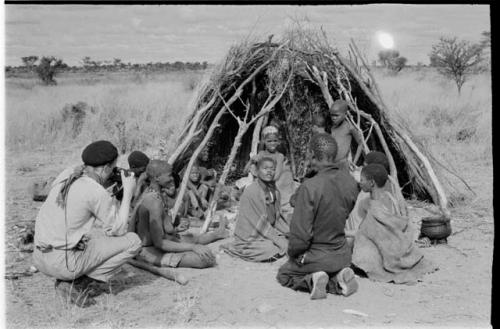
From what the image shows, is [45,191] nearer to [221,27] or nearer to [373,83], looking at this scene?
[373,83]

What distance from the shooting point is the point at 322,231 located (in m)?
4.81

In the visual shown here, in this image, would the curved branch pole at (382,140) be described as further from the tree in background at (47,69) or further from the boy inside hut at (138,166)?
the tree in background at (47,69)

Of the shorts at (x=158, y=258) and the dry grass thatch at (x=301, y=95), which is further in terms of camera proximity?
the dry grass thatch at (x=301, y=95)

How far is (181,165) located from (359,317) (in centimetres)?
384

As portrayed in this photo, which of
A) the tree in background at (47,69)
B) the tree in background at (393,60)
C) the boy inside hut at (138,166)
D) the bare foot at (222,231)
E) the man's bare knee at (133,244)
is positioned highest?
the tree in background at (393,60)

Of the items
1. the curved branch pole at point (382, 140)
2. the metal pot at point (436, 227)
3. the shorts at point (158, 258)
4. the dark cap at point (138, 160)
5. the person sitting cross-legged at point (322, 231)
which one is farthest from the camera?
the curved branch pole at point (382, 140)

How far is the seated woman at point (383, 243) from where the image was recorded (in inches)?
206

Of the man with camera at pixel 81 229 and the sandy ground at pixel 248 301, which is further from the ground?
the man with camera at pixel 81 229

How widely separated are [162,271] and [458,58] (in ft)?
49.9

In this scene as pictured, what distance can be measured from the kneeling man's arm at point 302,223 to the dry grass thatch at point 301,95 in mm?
2574

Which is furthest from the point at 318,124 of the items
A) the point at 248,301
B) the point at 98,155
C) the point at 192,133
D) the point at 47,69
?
the point at 47,69

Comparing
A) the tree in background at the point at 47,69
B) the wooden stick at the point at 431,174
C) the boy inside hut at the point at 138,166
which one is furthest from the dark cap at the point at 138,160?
the tree in background at the point at 47,69

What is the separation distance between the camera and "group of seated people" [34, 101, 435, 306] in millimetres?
4582

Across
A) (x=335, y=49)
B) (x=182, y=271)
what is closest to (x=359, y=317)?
(x=182, y=271)
